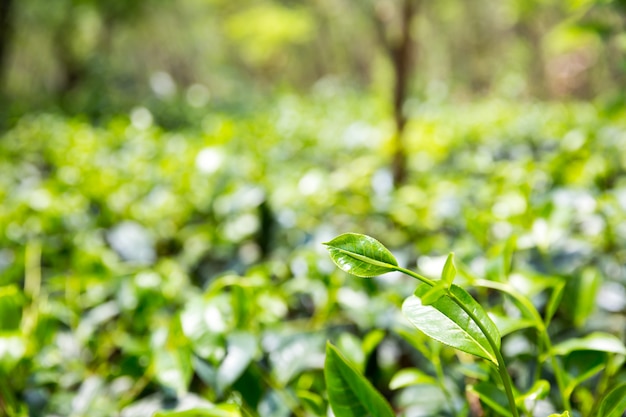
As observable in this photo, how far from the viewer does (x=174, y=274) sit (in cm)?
121

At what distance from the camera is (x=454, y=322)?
1.69 feet

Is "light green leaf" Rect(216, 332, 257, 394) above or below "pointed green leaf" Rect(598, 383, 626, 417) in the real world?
below

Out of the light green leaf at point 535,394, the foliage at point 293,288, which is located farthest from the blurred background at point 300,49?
the light green leaf at point 535,394

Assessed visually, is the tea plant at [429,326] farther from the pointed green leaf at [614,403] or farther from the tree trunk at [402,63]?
the tree trunk at [402,63]

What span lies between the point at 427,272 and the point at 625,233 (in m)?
0.61

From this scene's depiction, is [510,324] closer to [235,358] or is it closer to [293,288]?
[235,358]

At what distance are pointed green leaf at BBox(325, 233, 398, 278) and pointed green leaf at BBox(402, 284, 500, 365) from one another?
0.18 feet

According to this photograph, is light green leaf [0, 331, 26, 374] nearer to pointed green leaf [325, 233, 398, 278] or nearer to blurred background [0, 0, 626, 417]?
blurred background [0, 0, 626, 417]

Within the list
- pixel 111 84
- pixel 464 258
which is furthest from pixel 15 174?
pixel 111 84

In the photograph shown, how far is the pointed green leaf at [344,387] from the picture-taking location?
0.59m

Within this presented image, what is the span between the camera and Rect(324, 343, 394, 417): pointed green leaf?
59 centimetres

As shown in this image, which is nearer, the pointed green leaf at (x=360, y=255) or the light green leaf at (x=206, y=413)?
the pointed green leaf at (x=360, y=255)

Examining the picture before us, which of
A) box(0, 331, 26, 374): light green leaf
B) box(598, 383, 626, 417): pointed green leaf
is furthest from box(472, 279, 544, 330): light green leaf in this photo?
box(0, 331, 26, 374): light green leaf

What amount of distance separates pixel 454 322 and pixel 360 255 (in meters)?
0.12
